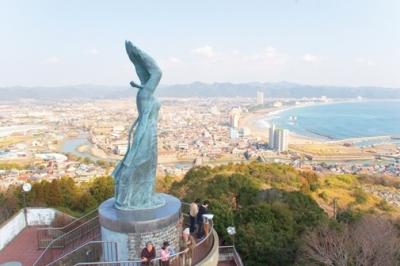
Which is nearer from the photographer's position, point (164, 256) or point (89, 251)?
point (164, 256)

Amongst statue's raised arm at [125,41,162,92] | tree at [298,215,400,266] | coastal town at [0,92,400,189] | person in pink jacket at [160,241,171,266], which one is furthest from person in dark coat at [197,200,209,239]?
coastal town at [0,92,400,189]

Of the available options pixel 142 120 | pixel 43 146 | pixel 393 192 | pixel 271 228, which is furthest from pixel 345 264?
pixel 43 146

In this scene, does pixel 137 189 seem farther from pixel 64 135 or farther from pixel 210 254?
pixel 64 135

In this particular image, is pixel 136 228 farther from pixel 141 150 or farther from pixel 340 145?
pixel 340 145

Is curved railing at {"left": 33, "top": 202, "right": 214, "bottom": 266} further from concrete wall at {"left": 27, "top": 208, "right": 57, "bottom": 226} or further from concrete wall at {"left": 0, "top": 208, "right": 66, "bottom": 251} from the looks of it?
concrete wall at {"left": 27, "top": 208, "right": 57, "bottom": 226}

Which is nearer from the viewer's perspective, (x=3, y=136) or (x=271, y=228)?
(x=271, y=228)

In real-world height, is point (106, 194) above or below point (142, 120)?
below

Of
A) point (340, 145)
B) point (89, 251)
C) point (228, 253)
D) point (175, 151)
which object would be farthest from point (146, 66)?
point (340, 145)
